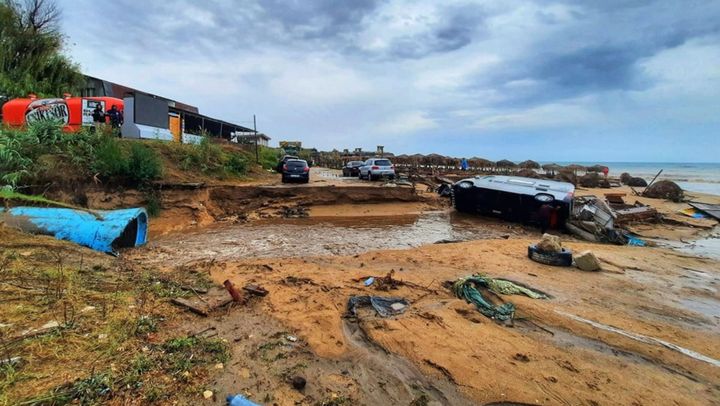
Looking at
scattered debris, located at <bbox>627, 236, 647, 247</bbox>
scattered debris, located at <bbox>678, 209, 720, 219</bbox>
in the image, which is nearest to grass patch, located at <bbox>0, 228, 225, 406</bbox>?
scattered debris, located at <bbox>627, 236, 647, 247</bbox>

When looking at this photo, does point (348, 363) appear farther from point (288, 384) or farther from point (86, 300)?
point (86, 300)

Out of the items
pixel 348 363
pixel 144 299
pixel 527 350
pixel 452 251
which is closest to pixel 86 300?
pixel 144 299

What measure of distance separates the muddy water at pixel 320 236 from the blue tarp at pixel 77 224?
2.99 ft

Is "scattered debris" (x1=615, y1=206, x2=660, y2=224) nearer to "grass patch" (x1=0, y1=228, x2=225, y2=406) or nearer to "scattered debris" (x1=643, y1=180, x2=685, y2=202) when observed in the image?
"scattered debris" (x1=643, y1=180, x2=685, y2=202)

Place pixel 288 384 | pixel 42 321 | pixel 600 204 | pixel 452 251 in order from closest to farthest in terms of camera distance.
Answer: pixel 288 384 → pixel 42 321 → pixel 452 251 → pixel 600 204

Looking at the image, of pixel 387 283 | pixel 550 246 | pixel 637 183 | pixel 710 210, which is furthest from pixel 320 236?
pixel 637 183

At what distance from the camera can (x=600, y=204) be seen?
13.0 meters

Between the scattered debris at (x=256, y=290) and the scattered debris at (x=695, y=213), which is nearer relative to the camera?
the scattered debris at (x=256, y=290)

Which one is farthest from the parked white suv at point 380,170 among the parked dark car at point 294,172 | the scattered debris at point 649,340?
the scattered debris at point 649,340

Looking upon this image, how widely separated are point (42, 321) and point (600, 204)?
1561 centimetres

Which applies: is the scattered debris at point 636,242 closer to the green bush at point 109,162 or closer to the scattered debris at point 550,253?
the scattered debris at point 550,253

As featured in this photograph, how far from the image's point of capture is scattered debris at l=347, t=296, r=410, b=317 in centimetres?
448

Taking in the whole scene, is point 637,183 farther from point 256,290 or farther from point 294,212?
point 256,290

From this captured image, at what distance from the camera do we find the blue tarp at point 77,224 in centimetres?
671
